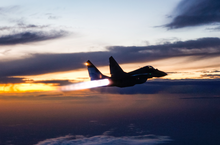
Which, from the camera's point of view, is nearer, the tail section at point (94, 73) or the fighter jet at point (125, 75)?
the fighter jet at point (125, 75)

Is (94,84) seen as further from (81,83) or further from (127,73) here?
(127,73)

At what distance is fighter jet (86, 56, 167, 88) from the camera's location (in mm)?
68525

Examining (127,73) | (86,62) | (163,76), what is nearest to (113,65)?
(127,73)

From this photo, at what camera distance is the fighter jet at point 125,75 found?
68525mm

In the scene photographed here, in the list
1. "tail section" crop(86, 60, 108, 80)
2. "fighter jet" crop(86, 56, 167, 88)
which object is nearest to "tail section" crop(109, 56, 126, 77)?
"fighter jet" crop(86, 56, 167, 88)

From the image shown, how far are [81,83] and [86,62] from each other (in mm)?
9195

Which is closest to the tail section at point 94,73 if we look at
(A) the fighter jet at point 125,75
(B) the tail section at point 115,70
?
(A) the fighter jet at point 125,75

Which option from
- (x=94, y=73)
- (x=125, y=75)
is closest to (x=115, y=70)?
(x=125, y=75)

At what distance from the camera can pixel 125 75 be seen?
69.8 meters

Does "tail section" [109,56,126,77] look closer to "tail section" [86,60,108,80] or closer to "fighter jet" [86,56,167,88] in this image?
"fighter jet" [86,56,167,88]

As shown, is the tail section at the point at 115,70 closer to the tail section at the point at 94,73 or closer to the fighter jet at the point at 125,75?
the fighter jet at the point at 125,75

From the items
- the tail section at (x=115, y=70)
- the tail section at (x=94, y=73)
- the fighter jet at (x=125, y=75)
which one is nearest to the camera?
the fighter jet at (x=125, y=75)

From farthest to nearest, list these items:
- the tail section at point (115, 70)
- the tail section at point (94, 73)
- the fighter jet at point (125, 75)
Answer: the tail section at point (94, 73) → the tail section at point (115, 70) → the fighter jet at point (125, 75)

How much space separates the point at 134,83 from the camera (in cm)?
6862
